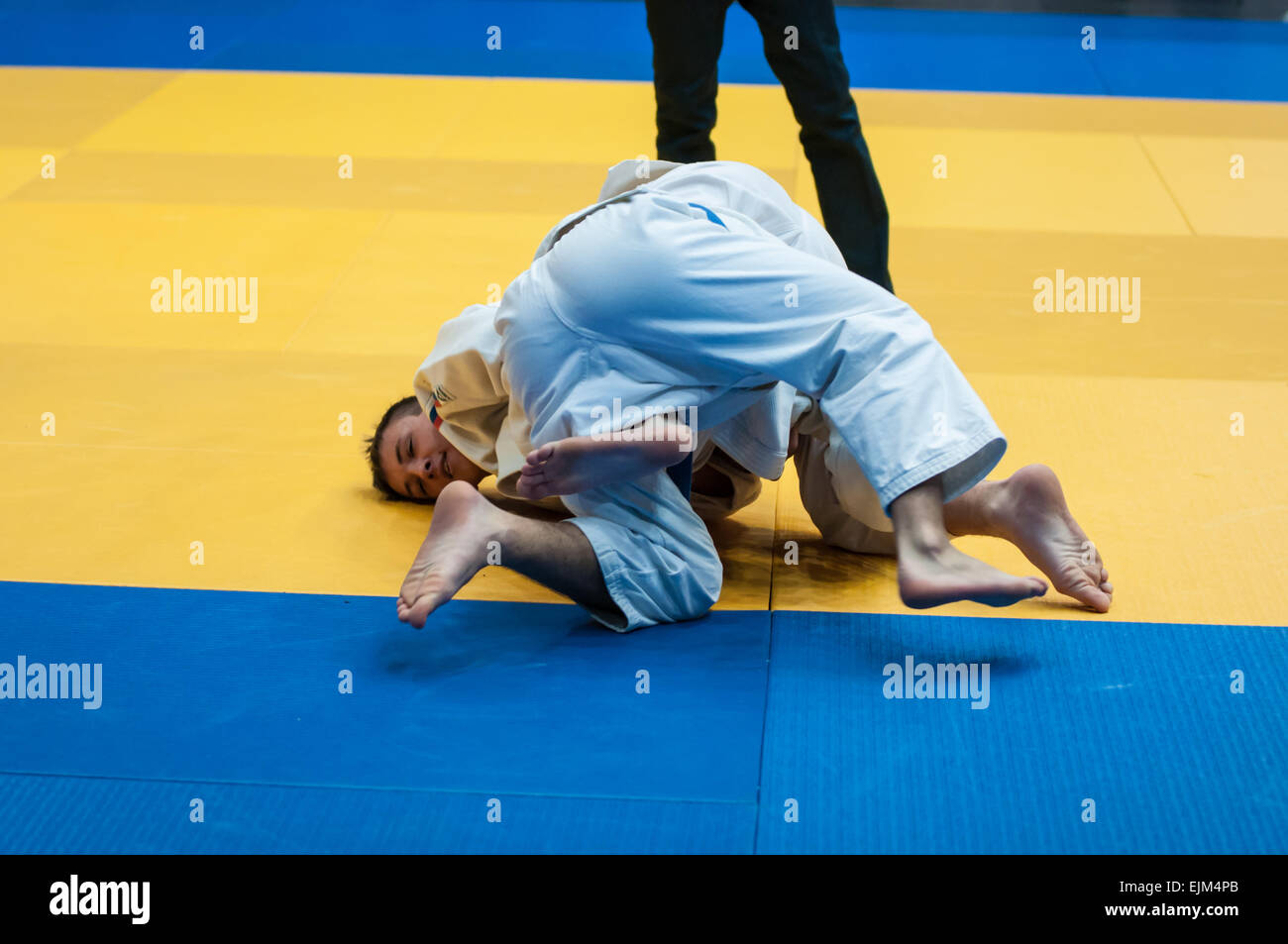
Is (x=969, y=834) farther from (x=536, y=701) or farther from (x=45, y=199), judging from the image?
(x=45, y=199)

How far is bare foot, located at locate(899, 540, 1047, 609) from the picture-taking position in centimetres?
268

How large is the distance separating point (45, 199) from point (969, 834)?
16.0ft

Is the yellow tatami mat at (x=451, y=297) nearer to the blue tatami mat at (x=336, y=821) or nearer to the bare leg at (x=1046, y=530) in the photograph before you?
the bare leg at (x=1046, y=530)

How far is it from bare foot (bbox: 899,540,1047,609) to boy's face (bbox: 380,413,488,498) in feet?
3.80

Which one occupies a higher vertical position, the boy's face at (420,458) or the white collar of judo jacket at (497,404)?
the white collar of judo jacket at (497,404)

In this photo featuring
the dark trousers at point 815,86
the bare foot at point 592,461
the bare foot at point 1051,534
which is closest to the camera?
the bare foot at point 592,461

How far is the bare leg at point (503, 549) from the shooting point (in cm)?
284

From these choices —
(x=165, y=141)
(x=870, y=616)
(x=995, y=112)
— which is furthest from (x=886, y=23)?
(x=870, y=616)

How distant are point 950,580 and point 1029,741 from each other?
12.9 inches

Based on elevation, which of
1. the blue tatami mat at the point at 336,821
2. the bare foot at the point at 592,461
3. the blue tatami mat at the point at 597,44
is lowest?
the blue tatami mat at the point at 336,821

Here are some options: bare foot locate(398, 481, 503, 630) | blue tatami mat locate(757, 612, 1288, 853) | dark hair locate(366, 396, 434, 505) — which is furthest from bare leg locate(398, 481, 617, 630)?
dark hair locate(366, 396, 434, 505)

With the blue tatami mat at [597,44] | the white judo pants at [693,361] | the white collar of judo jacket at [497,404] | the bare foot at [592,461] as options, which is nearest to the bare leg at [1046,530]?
the white judo pants at [693,361]

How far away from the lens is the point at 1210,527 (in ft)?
11.1

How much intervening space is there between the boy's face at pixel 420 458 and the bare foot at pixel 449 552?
1.59ft
